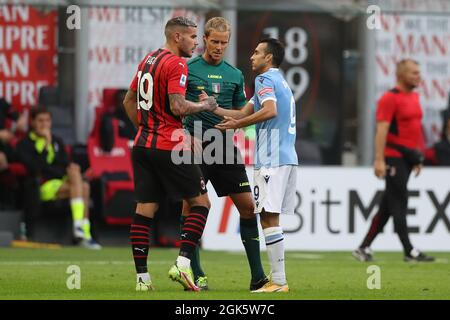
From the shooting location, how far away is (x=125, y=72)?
19250 millimetres

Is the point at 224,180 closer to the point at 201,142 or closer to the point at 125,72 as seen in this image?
the point at 201,142

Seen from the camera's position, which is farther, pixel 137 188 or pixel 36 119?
pixel 36 119

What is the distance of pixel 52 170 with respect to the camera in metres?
17.8

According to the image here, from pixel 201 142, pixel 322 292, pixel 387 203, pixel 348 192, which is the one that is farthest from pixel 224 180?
pixel 348 192

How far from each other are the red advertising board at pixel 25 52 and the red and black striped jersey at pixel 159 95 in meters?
8.59

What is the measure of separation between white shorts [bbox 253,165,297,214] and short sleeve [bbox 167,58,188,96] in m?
0.95

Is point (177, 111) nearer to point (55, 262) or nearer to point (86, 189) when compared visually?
point (55, 262)

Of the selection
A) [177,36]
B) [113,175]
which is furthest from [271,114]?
[113,175]

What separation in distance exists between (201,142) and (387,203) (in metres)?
4.79

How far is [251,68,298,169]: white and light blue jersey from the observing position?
35.3 feet

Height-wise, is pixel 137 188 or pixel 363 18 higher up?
pixel 363 18

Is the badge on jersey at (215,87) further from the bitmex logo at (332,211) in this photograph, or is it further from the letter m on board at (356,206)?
the letter m on board at (356,206)
